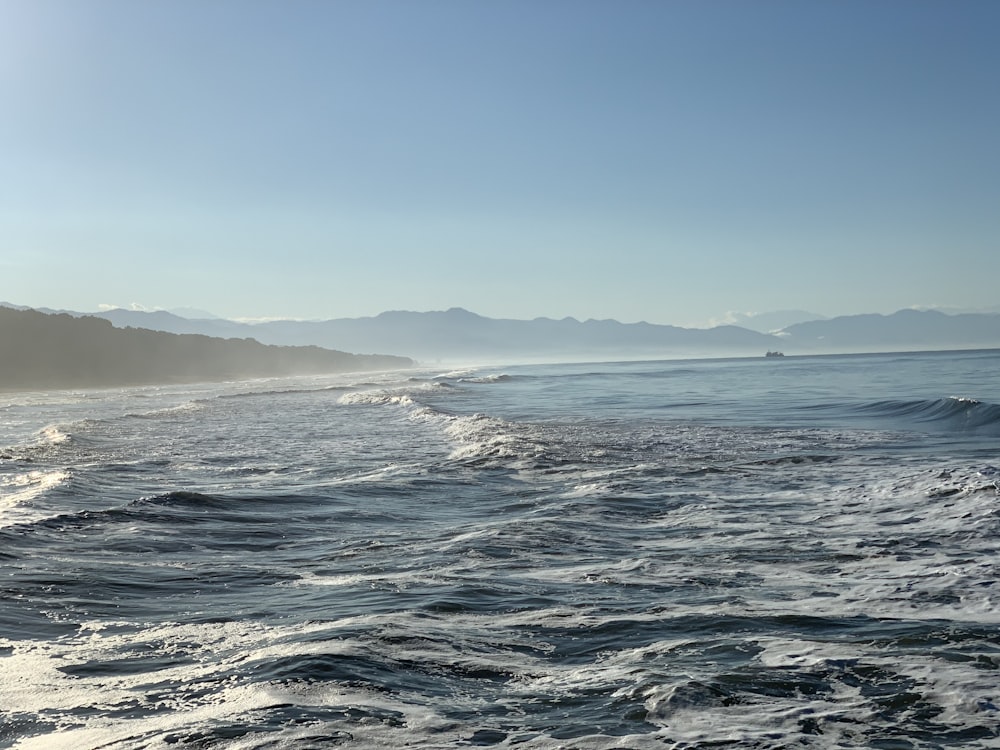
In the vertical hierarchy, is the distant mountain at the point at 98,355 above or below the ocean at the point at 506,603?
above

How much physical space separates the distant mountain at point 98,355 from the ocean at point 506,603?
2884 inches

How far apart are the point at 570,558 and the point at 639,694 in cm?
377

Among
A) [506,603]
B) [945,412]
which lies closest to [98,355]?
[945,412]

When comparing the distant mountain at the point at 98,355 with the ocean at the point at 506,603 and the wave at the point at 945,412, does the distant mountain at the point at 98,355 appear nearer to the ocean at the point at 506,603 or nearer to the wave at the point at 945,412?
the wave at the point at 945,412

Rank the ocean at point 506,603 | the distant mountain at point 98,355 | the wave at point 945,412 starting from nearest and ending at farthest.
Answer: the ocean at point 506,603 → the wave at point 945,412 → the distant mountain at point 98,355

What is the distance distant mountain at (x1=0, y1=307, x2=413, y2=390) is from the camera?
81312 mm

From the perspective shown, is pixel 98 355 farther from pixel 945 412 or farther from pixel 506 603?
pixel 506 603

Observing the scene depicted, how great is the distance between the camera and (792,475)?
14438 mm

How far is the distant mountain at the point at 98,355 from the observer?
81312 millimetres

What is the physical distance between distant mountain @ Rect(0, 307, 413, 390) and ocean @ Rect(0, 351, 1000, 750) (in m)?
73.2

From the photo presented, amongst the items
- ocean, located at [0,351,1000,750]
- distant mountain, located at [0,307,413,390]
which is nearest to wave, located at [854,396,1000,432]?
ocean, located at [0,351,1000,750]

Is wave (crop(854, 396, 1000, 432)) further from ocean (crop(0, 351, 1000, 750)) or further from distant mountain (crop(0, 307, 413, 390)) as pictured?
distant mountain (crop(0, 307, 413, 390))

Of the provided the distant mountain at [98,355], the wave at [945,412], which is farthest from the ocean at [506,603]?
the distant mountain at [98,355]

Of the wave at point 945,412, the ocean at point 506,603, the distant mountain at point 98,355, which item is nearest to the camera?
the ocean at point 506,603
